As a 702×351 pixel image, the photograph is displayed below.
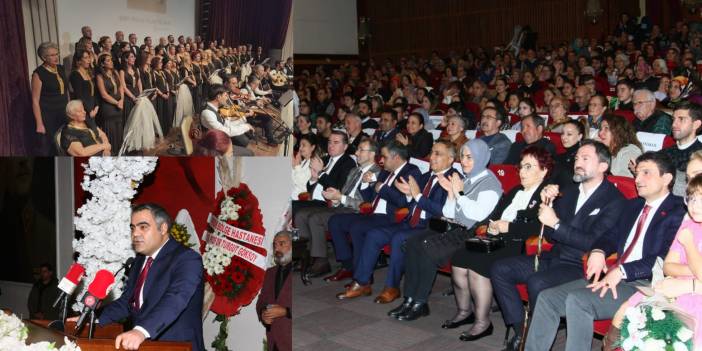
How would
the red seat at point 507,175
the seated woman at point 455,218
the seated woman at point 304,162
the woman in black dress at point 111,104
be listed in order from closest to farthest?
the seated woman at point 455,218, the red seat at point 507,175, the seated woman at point 304,162, the woman in black dress at point 111,104

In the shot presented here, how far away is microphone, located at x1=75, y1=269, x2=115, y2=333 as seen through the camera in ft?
6.37

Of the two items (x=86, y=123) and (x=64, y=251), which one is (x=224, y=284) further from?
(x=86, y=123)

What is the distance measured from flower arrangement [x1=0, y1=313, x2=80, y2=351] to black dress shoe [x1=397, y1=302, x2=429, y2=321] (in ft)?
8.44

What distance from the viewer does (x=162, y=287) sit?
7.45ft

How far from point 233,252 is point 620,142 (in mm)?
3070

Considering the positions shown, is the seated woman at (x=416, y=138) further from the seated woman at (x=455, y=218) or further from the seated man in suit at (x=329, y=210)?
the seated woman at (x=455, y=218)

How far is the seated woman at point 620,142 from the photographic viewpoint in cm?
435

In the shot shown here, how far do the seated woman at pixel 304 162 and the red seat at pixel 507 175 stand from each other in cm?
157

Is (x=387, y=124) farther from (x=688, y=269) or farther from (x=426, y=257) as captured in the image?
(x=688, y=269)

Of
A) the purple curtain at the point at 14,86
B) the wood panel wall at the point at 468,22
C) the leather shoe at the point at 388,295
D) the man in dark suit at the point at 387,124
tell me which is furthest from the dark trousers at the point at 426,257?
the wood panel wall at the point at 468,22

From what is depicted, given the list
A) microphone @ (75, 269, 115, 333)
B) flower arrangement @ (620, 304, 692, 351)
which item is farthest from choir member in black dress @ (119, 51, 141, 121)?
flower arrangement @ (620, 304, 692, 351)

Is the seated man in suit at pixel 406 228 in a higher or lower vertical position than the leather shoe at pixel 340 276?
higher

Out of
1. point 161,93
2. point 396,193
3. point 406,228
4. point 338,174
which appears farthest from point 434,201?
point 161,93

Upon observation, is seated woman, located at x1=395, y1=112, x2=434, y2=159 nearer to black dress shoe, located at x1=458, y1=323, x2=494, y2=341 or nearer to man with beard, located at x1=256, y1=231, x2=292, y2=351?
black dress shoe, located at x1=458, y1=323, x2=494, y2=341
